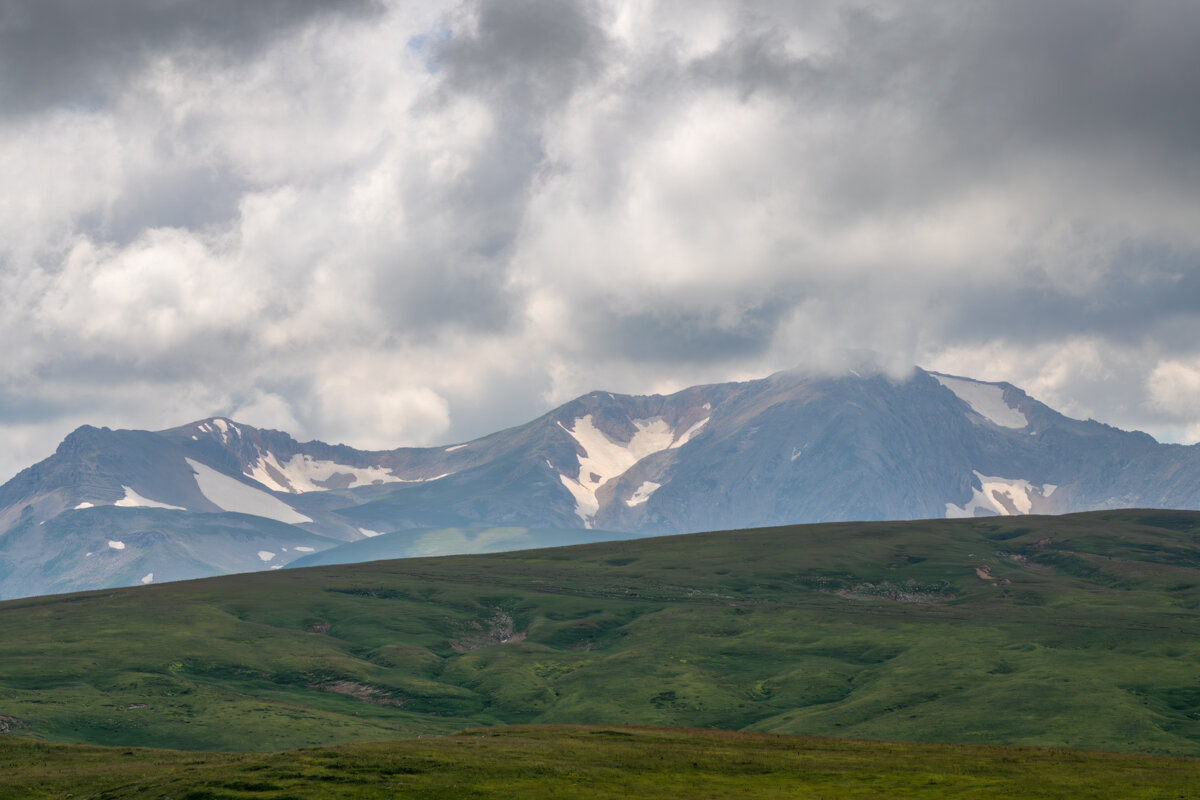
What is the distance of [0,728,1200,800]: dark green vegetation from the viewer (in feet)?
279

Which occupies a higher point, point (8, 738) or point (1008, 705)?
point (8, 738)

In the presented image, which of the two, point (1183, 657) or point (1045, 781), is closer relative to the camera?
point (1045, 781)

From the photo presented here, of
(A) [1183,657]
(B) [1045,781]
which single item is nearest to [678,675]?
(A) [1183,657]

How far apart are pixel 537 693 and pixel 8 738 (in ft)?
308

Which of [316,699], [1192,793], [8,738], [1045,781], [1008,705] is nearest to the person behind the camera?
[1192,793]

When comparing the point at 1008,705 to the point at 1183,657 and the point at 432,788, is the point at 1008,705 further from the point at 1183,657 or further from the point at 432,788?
the point at 432,788

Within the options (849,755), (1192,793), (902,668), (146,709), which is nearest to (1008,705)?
(902,668)

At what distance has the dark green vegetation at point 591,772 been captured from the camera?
8512 centimetres

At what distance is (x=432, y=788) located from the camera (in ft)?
280

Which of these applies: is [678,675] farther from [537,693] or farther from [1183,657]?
[1183,657]

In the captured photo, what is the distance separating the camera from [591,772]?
93062 mm

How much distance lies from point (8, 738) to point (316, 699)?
2864 inches

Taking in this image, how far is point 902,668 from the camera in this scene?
192 m

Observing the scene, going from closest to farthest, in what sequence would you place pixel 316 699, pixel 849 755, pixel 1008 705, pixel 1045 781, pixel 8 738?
pixel 1045 781 → pixel 849 755 → pixel 8 738 → pixel 1008 705 → pixel 316 699
